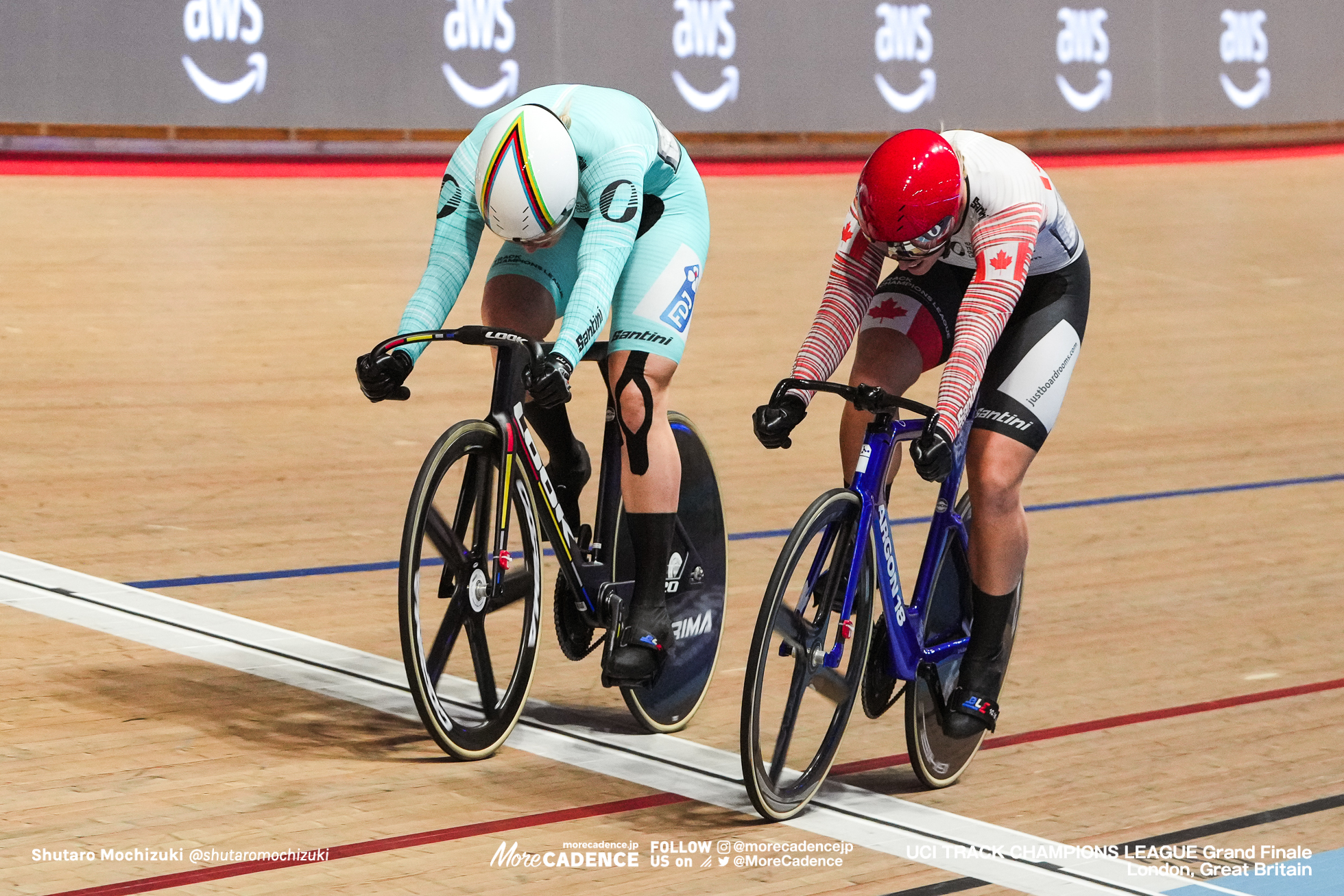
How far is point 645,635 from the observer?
3.44 m

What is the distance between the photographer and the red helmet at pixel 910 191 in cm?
299

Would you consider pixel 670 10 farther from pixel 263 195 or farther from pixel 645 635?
pixel 645 635

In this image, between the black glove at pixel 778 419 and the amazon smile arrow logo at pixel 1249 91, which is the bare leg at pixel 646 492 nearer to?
the black glove at pixel 778 419

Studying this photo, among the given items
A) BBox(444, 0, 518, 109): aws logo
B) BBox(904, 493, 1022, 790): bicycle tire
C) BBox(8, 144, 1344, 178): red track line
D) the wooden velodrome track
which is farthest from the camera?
BBox(444, 0, 518, 109): aws logo

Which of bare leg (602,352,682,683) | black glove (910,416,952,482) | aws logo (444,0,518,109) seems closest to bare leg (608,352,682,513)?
bare leg (602,352,682,683)

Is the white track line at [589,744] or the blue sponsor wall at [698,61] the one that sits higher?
the blue sponsor wall at [698,61]

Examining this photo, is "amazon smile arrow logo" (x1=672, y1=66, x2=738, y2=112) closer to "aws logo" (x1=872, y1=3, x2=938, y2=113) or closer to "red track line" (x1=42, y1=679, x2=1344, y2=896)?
"aws logo" (x1=872, y1=3, x2=938, y2=113)

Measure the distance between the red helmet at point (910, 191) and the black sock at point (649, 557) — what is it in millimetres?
763

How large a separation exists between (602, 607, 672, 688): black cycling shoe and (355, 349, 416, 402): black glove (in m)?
0.66

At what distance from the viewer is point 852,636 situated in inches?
122

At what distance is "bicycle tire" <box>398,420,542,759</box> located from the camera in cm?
309

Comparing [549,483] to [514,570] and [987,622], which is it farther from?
[987,622]

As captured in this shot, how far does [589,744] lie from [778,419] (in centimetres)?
83

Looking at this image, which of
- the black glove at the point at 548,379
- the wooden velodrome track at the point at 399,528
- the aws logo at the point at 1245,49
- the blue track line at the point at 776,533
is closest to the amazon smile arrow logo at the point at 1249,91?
the aws logo at the point at 1245,49
